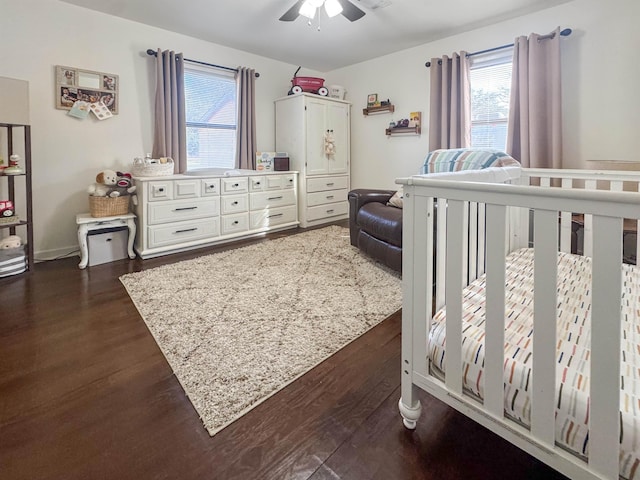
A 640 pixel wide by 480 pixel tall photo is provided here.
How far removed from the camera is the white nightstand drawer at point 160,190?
125 inches

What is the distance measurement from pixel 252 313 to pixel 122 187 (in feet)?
6.97

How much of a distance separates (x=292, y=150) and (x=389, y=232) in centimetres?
237

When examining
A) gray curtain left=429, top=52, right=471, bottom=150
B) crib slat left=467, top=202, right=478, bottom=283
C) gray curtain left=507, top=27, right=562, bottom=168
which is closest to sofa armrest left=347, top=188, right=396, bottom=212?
gray curtain left=429, top=52, right=471, bottom=150

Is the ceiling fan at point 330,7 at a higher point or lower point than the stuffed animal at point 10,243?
higher

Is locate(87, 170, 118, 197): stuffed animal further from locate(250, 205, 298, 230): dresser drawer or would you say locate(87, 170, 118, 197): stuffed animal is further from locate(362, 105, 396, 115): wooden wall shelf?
locate(362, 105, 396, 115): wooden wall shelf

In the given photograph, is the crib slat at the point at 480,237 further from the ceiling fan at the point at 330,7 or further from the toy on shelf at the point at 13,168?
the toy on shelf at the point at 13,168

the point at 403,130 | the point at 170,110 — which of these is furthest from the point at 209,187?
the point at 403,130

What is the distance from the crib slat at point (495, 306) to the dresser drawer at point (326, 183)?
12.4ft

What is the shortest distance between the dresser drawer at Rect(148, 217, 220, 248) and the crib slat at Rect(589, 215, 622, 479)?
10.9ft

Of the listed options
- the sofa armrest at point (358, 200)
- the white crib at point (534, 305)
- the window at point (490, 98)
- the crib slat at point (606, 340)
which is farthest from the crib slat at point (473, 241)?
the window at point (490, 98)

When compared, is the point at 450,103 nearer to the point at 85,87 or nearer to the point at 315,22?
the point at 315,22

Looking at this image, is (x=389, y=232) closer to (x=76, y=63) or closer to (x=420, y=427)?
(x=420, y=427)

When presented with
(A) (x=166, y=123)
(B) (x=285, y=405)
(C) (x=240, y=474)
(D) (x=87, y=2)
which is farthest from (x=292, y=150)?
(C) (x=240, y=474)

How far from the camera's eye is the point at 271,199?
4.20 metres
